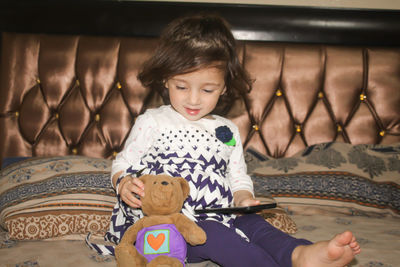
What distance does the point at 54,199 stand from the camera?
118 centimetres

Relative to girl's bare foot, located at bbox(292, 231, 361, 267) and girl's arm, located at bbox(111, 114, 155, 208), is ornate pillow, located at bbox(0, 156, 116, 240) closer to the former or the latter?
girl's arm, located at bbox(111, 114, 155, 208)

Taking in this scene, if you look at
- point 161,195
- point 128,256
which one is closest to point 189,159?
point 161,195

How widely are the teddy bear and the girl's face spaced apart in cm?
33

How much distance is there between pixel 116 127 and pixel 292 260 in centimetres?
106

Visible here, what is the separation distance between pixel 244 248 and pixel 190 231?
0.46 feet

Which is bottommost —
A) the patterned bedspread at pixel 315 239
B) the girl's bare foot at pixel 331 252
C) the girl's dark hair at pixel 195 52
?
the patterned bedspread at pixel 315 239

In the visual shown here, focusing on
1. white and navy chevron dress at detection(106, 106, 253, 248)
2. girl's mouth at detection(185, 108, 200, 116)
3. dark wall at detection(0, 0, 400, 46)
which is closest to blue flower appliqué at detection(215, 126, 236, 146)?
white and navy chevron dress at detection(106, 106, 253, 248)

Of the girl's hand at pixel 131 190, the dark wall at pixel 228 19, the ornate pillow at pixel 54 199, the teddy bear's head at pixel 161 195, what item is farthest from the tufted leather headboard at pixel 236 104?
the teddy bear's head at pixel 161 195

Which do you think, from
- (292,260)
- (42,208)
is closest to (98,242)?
(42,208)

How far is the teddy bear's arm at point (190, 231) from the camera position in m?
0.86

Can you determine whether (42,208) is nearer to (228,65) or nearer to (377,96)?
(228,65)

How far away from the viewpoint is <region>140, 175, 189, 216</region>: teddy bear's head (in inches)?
34.3

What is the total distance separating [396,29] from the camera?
174 centimetres

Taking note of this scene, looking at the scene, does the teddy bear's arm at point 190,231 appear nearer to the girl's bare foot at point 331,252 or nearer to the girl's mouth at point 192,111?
the girl's bare foot at point 331,252
